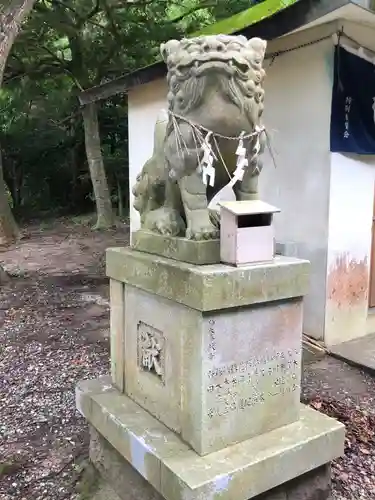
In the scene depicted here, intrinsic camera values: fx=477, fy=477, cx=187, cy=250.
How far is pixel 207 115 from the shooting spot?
240 cm

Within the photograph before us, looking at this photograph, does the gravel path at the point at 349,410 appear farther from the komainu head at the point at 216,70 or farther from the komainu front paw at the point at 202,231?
the komainu head at the point at 216,70

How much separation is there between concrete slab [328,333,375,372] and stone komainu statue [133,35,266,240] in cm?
273

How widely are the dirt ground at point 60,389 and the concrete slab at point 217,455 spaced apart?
542 mm

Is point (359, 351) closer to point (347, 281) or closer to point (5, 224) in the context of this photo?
point (347, 281)

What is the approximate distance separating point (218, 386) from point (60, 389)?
235cm

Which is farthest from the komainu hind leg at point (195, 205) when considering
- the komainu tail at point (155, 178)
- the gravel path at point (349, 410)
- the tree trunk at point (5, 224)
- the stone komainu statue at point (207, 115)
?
the tree trunk at point (5, 224)

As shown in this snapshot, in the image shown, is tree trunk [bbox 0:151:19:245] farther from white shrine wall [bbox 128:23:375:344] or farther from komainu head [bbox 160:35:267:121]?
komainu head [bbox 160:35:267:121]

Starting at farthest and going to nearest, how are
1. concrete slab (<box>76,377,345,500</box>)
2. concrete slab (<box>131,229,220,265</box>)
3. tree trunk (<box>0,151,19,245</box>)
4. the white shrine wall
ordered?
tree trunk (<box>0,151,19,245</box>), the white shrine wall, concrete slab (<box>131,229,220,265</box>), concrete slab (<box>76,377,345,500</box>)

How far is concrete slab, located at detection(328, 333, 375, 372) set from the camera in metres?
4.62

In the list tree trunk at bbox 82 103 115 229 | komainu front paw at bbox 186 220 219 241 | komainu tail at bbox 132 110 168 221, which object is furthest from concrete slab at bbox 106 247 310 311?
tree trunk at bbox 82 103 115 229

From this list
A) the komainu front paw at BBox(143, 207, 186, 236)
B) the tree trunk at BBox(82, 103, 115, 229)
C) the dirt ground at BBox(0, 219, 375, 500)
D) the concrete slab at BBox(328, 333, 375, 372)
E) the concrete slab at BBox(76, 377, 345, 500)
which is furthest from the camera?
the tree trunk at BBox(82, 103, 115, 229)

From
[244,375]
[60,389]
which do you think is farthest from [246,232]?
[60,389]

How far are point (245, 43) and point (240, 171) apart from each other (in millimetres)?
638

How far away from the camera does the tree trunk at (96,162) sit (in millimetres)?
13391
